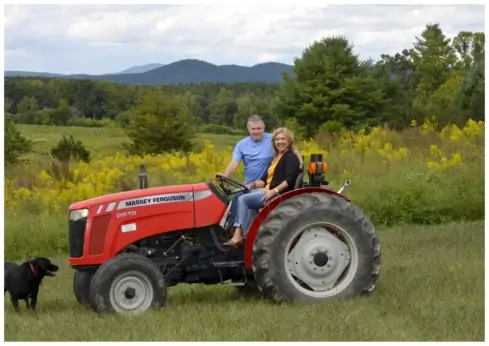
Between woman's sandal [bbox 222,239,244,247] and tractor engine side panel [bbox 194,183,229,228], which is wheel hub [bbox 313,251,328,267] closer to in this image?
woman's sandal [bbox 222,239,244,247]

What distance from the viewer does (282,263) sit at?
668 cm

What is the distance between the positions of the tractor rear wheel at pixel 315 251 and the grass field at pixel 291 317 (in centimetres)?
18

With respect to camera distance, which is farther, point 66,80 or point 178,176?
point 66,80

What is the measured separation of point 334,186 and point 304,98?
24.7m

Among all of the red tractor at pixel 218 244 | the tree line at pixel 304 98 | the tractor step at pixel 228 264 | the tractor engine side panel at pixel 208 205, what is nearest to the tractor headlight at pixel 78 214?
the red tractor at pixel 218 244

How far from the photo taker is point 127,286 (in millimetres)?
6508

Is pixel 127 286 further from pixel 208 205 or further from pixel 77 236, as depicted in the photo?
pixel 208 205

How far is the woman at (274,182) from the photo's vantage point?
6773 mm

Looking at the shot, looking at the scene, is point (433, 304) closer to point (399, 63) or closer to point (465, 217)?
point (465, 217)

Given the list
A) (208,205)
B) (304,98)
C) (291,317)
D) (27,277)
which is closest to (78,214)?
(27,277)

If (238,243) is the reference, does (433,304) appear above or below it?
below

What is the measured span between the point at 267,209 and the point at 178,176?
8.56m

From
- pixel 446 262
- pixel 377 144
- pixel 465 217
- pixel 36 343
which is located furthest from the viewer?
pixel 377 144

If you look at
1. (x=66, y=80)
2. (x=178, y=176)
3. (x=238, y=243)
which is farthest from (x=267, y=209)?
(x=66, y=80)
